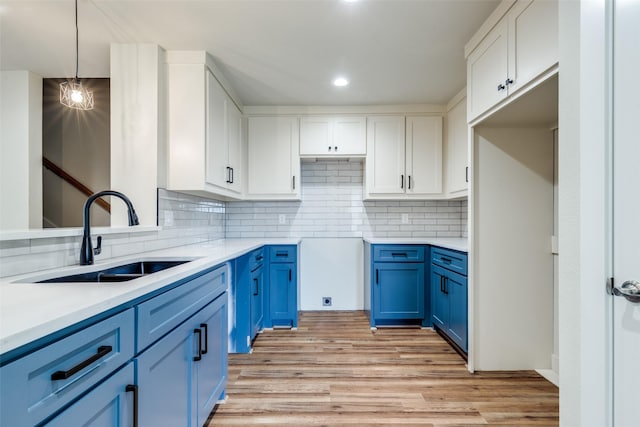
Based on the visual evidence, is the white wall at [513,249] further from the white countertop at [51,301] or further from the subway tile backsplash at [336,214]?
the white countertop at [51,301]

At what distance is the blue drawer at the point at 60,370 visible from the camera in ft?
1.95

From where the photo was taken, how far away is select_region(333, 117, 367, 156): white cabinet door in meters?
3.45

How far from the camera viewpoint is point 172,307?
1226 mm

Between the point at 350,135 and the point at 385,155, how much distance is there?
0.46 metres

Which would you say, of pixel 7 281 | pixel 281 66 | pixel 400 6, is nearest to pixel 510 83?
pixel 400 6

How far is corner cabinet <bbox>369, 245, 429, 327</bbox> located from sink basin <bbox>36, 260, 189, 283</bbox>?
204 cm

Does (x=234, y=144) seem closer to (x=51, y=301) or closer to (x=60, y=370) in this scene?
(x=51, y=301)

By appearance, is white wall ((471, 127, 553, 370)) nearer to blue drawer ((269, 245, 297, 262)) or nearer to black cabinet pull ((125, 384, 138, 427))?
blue drawer ((269, 245, 297, 262))

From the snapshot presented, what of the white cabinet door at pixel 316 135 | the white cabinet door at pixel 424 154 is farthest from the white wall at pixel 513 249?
the white cabinet door at pixel 316 135

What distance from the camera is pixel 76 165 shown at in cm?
288

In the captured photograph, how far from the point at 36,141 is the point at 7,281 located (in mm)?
2201

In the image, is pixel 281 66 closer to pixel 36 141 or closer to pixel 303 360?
pixel 36 141
